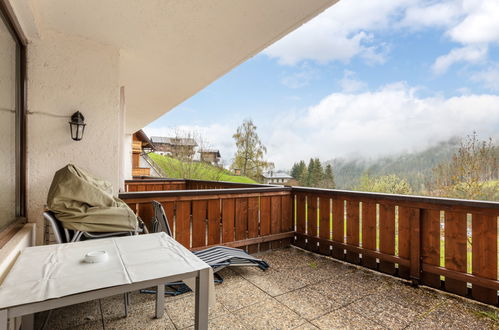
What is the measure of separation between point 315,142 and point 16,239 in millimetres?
35571

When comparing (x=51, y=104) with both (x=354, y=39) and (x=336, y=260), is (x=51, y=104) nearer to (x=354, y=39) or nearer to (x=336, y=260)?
(x=336, y=260)

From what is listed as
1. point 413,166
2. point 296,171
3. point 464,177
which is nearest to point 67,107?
point 464,177

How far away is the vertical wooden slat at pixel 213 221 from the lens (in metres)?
3.48

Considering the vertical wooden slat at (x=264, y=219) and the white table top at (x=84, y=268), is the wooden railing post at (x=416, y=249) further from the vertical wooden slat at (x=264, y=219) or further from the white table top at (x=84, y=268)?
the white table top at (x=84, y=268)

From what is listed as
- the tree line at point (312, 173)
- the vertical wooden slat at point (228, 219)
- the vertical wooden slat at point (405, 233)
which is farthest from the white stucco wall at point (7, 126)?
the tree line at point (312, 173)

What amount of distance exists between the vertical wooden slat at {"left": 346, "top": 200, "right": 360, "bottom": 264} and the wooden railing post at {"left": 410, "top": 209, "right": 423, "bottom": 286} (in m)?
0.63

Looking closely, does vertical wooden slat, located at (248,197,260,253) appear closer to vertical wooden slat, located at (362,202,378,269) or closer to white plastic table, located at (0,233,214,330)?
vertical wooden slat, located at (362,202,378,269)

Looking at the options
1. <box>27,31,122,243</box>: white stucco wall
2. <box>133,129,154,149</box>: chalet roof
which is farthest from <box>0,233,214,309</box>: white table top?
<box>133,129,154,149</box>: chalet roof

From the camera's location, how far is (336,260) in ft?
11.6

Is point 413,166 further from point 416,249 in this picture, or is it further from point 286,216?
point 416,249

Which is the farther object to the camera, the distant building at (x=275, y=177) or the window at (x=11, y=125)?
the distant building at (x=275, y=177)

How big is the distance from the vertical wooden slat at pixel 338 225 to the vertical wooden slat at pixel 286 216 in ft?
2.56

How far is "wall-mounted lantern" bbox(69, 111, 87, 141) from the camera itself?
271 centimetres

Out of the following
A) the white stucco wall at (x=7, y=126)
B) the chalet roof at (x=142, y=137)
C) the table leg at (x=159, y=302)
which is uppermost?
the chalet roof at (x=142, y=137)
